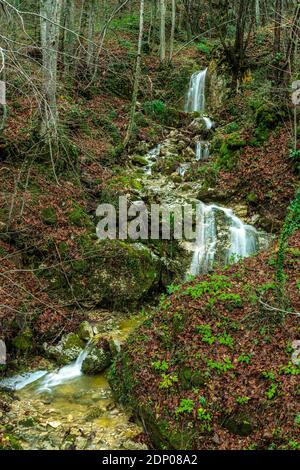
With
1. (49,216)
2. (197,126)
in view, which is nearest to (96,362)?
(49,216)

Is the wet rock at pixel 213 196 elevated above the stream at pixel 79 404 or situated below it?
above

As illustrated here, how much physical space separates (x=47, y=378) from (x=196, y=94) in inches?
570

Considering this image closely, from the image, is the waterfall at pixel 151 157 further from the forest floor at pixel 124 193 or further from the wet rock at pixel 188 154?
the wet rock at pixel 188 154

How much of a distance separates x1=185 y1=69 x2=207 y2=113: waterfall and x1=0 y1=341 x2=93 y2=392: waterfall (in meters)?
13.1

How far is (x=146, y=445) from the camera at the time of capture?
209 inches

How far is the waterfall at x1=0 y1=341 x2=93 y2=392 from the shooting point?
6570 mm

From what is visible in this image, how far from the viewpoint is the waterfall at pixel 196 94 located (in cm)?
1741

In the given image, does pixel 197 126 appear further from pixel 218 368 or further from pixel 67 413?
pixel 67 413

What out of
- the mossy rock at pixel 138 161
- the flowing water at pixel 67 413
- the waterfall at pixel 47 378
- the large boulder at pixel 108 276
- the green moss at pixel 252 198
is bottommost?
the flowing water at pixel 67 413

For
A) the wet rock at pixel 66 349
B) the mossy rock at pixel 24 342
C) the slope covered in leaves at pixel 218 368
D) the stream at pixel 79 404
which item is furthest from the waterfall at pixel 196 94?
the mossy rock at pixel 24 342

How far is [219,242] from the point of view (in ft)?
32.0

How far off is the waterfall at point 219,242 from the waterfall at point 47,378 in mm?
3580

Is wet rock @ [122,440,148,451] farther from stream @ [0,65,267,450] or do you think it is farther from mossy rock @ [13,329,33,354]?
mossy rock @ [13,329,33,354]

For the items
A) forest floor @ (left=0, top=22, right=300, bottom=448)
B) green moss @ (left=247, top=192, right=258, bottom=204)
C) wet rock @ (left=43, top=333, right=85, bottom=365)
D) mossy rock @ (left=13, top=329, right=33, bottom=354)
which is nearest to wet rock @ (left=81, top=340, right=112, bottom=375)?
wet rock @ (left=43, top=333, right=85, bottom=365)
